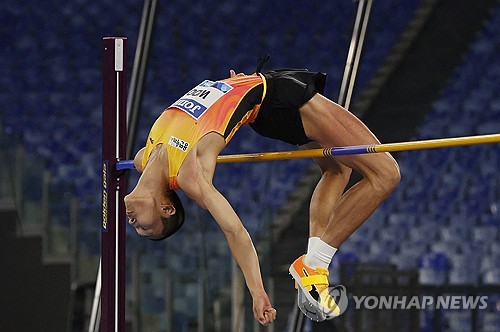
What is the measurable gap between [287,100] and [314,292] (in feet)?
2.15

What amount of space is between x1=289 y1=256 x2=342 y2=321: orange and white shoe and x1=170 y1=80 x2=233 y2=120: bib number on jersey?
65 cm

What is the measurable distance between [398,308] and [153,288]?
1.17 m

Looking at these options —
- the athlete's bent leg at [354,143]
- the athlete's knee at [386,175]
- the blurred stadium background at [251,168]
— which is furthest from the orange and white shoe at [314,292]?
the blurred stadium background at [251,168]

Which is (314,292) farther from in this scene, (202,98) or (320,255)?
(202,98)

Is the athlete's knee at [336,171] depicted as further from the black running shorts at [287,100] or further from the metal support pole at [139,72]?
the metal support pole at [139,72]

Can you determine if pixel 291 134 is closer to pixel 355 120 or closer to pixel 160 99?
pixel 355 120

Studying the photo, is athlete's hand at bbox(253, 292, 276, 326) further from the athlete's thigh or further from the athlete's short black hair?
the athlete's thigh

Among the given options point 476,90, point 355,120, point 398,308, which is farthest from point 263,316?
point 476,90

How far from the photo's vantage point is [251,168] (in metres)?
6.54

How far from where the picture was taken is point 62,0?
7375 millimetres

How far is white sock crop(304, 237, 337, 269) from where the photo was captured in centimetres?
405

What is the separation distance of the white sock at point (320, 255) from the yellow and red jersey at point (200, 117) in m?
0.50

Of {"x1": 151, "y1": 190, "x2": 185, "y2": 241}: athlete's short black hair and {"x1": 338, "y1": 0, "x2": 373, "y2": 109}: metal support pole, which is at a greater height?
{"x1": 338, "y1": 0, "x2": 373, "y2": 109}: metal support pole

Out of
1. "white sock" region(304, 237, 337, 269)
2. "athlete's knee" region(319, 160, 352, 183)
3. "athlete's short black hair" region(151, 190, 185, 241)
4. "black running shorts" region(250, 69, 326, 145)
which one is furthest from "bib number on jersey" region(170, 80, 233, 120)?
"white sock" region(304, 237, 337, 269)
